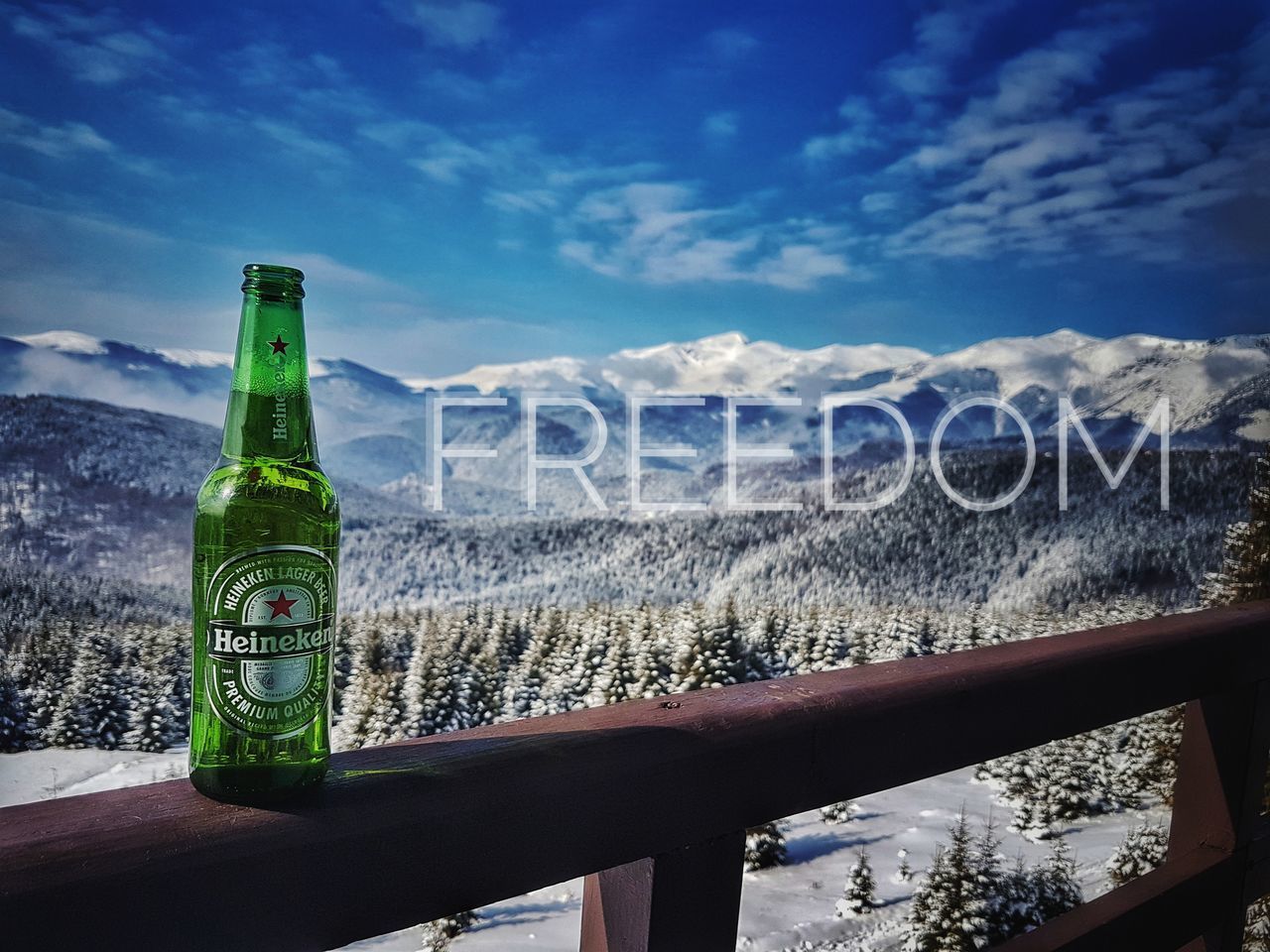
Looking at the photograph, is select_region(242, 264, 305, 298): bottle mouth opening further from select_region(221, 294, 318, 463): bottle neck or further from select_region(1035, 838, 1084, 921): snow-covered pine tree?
select_region(1035, 838, 1084, 921): snow-covered pine tree

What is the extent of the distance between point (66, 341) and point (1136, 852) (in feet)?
19.7

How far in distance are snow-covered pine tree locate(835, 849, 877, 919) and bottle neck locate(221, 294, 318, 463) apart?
3.89 metres

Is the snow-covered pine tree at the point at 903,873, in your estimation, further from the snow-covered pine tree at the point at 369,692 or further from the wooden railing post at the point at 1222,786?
the wooden railing post at the point at 1222,786

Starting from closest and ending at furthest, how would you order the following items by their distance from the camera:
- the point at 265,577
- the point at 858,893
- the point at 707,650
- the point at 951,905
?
1. the point at 265,577
2. the point at 951,905
3. the point at 858,893
4. the point at 707,650

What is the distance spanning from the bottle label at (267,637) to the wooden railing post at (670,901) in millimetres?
174

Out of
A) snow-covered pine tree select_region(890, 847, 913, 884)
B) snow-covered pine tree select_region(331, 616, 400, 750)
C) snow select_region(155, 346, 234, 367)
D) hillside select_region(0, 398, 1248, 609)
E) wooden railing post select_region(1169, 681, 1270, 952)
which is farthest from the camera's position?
hillside select_region(0, 398, 1248, 609)

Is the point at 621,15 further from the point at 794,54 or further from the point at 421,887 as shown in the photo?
the point at 421,887

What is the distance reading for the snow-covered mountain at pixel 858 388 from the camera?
583 cm

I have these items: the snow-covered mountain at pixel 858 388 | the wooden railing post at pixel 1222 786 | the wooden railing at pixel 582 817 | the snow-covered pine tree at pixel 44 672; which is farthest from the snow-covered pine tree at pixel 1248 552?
the snow-covered pine tree at pixel 44 672

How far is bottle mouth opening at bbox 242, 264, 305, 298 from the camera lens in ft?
1.29

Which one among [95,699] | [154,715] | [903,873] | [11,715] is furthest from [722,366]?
[11,715]

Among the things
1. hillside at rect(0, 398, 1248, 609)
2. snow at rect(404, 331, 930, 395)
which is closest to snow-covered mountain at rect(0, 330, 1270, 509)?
snow at rect(404, 331, 930, 395)

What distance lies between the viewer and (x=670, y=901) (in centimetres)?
43

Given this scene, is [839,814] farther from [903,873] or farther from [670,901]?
[670,901]
